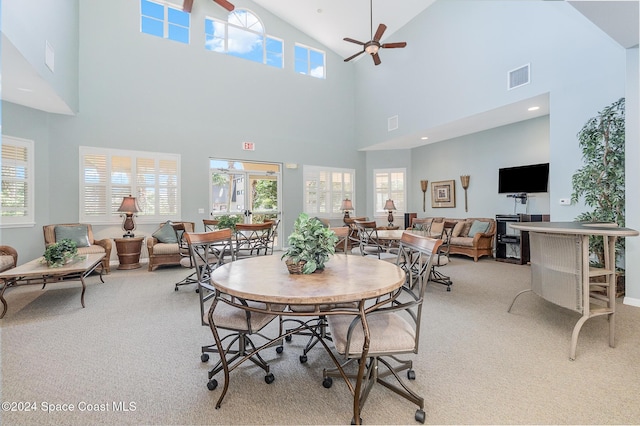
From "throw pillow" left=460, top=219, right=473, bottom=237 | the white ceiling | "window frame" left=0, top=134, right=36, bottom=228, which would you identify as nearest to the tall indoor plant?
the white ceiling

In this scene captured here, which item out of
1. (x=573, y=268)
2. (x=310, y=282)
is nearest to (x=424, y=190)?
(x=573, y=268)

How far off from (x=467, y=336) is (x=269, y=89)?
6.90 metres

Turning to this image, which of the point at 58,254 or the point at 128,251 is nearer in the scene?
the point at 58,254

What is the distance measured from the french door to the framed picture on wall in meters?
4.16

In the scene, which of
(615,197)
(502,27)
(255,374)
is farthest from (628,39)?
(255,374)

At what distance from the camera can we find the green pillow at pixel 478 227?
6340 millimetres

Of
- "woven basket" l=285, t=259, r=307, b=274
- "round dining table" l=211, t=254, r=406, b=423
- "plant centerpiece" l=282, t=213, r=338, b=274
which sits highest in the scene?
"plant centerpiece" l=282, t=213, r=338, b=274

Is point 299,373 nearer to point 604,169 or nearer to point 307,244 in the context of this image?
point 307,244

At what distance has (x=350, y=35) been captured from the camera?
7422mm

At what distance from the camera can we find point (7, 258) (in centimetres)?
400

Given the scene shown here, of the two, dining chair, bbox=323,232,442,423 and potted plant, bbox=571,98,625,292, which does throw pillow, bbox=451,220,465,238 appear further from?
dining chair, bbox=323,232,442,423

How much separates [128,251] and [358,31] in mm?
7136

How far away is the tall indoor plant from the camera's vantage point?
3469 millimetres

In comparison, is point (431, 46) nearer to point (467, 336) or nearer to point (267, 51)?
point (267, 51)
